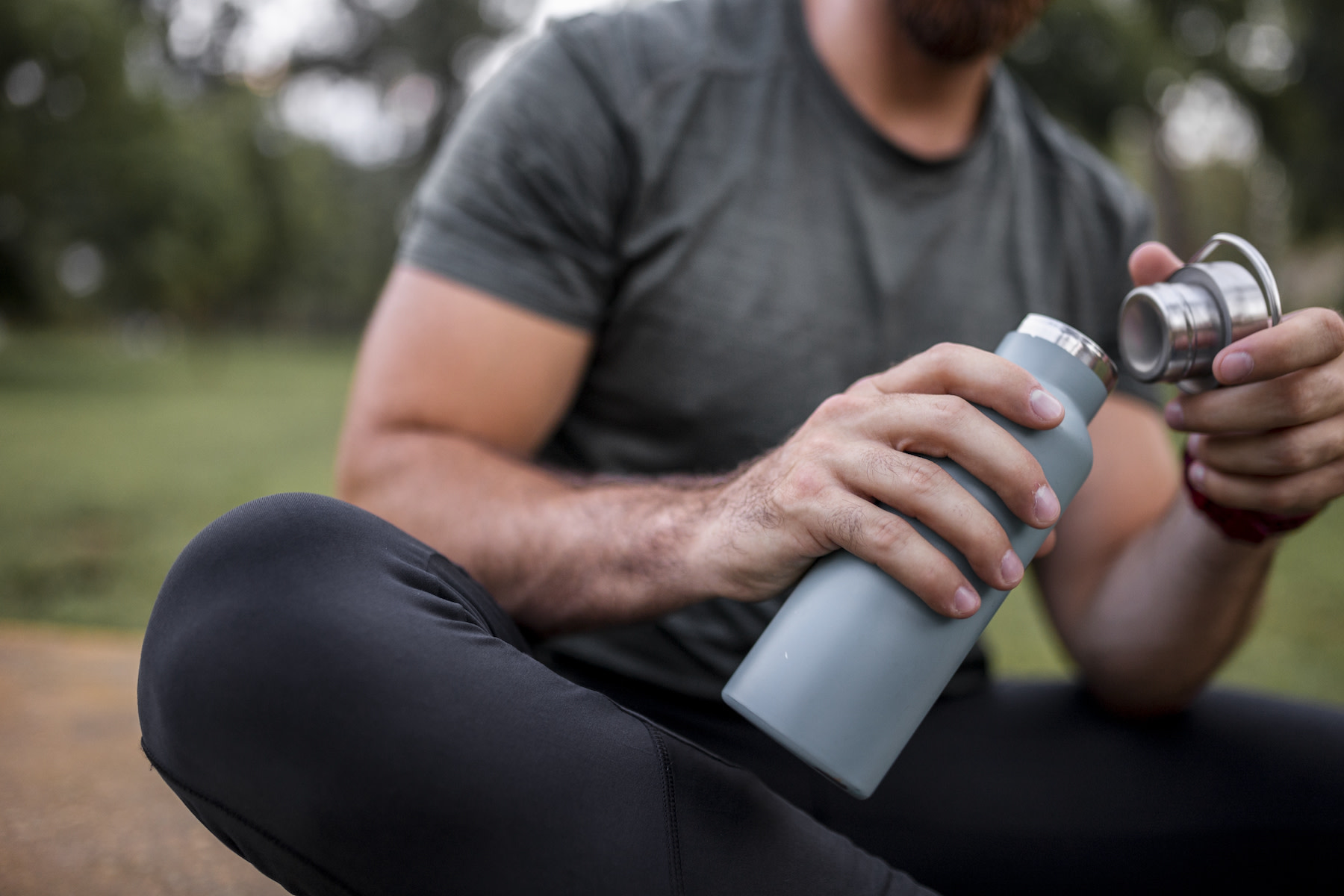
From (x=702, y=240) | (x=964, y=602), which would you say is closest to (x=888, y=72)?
(x=702, y=240)

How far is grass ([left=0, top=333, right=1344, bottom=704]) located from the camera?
112 inches

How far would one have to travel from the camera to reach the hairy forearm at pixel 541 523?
759 mm

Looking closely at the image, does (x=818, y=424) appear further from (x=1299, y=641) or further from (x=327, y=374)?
(x=327, y=374)

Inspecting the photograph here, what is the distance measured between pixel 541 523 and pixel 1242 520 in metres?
0.62

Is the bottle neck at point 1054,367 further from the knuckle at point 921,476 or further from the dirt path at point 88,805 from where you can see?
the dirt path at point 88,805

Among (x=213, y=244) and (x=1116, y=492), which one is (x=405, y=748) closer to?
(x=1116, y=492)

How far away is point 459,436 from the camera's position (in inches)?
38.3

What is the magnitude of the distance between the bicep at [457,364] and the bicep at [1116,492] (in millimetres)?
638

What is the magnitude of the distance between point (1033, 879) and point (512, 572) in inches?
22.3

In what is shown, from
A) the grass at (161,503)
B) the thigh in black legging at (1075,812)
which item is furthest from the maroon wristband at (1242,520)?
the grass at (161,503)

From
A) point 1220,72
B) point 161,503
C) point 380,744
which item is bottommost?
point 161,503

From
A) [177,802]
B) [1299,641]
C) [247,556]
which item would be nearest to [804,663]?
[247,556]

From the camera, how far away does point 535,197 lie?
0.99 metres

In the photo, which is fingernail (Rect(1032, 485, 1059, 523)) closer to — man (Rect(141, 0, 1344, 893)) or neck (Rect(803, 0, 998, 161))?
man (Rect(141, 0, 1344, 893))
